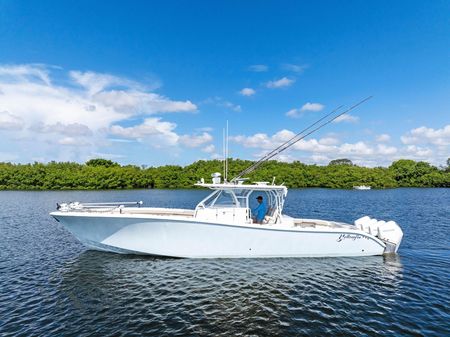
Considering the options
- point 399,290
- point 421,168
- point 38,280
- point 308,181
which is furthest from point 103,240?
point 421,168

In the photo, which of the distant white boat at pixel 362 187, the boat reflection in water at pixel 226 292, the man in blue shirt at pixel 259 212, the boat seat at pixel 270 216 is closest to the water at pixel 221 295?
the boat reflection in water at pixel 226 292

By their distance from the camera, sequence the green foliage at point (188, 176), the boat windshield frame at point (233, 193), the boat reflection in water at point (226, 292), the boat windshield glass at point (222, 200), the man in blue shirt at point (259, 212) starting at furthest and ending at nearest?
the green foliage at point (188, 176), the man in blue shirt at point (259, 212), the boat windshield glass at point (222, 200), the boat windshield frame at point (233, 193), the boat reflection in water at point (226, 292)

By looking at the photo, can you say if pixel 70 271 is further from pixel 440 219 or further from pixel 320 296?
pixel 440 219

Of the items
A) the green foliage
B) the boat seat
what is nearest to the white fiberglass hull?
the boat seat

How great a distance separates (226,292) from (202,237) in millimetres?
2863

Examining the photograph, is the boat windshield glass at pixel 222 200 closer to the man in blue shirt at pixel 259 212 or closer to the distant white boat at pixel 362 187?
the man in blue shirt at pixel 259 212

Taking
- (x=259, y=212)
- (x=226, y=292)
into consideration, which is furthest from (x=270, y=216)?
(x=226, y=292)

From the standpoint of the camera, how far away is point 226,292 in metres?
9.84

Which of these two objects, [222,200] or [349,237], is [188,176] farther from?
[349,237]

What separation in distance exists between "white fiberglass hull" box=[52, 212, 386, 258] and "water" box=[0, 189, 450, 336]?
0.45 metres

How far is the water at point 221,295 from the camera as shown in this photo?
25.6ft

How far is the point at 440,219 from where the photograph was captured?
26.0 meters

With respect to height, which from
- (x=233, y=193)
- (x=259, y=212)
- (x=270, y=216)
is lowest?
(x=270, y=216)

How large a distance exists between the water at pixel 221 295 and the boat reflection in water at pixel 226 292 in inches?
1.4
